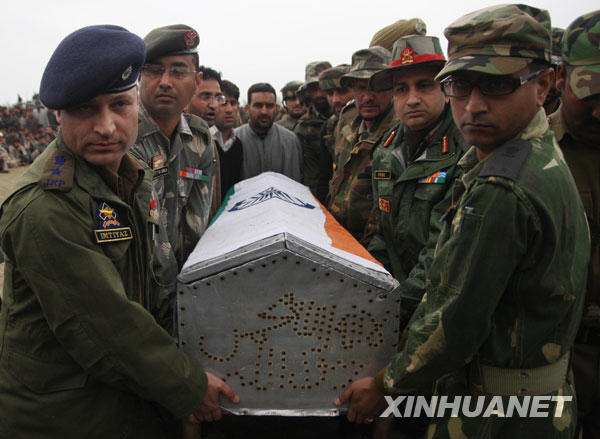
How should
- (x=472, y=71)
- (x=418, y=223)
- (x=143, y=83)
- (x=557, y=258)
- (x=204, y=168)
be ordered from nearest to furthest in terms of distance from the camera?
(x=557, y=258)
(x=472, y=71)
(x=418, y=223)
(x=143, y=83)
(x=204, y=168)

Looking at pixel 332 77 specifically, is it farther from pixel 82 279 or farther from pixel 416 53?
pixel 82 279

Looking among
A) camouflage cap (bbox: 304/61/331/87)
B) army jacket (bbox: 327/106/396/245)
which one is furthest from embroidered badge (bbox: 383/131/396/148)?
camouflage cap (bbox: 304/61/331/87)

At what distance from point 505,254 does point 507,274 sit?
0.21ft

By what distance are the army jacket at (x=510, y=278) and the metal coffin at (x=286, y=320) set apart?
39cm

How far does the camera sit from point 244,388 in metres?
1.95

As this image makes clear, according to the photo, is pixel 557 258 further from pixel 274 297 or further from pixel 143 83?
pixel 143 83

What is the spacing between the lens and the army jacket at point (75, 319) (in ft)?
4.78

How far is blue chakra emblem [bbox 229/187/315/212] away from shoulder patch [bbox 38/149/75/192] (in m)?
1.44

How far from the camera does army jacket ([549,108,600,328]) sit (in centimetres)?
180

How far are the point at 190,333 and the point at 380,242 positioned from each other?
4.40 feet

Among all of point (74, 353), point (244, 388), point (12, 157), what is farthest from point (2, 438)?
point (12, 157)

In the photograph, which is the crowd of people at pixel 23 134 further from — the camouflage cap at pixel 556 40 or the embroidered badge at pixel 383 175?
the camouflage cap at pixel 556 40

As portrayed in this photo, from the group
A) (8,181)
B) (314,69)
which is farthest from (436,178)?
(8,181)

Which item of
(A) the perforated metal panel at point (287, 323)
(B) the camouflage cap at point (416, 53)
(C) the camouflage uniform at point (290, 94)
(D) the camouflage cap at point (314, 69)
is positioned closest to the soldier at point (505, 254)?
(A) the perforated metal panel at point (287, 323)
